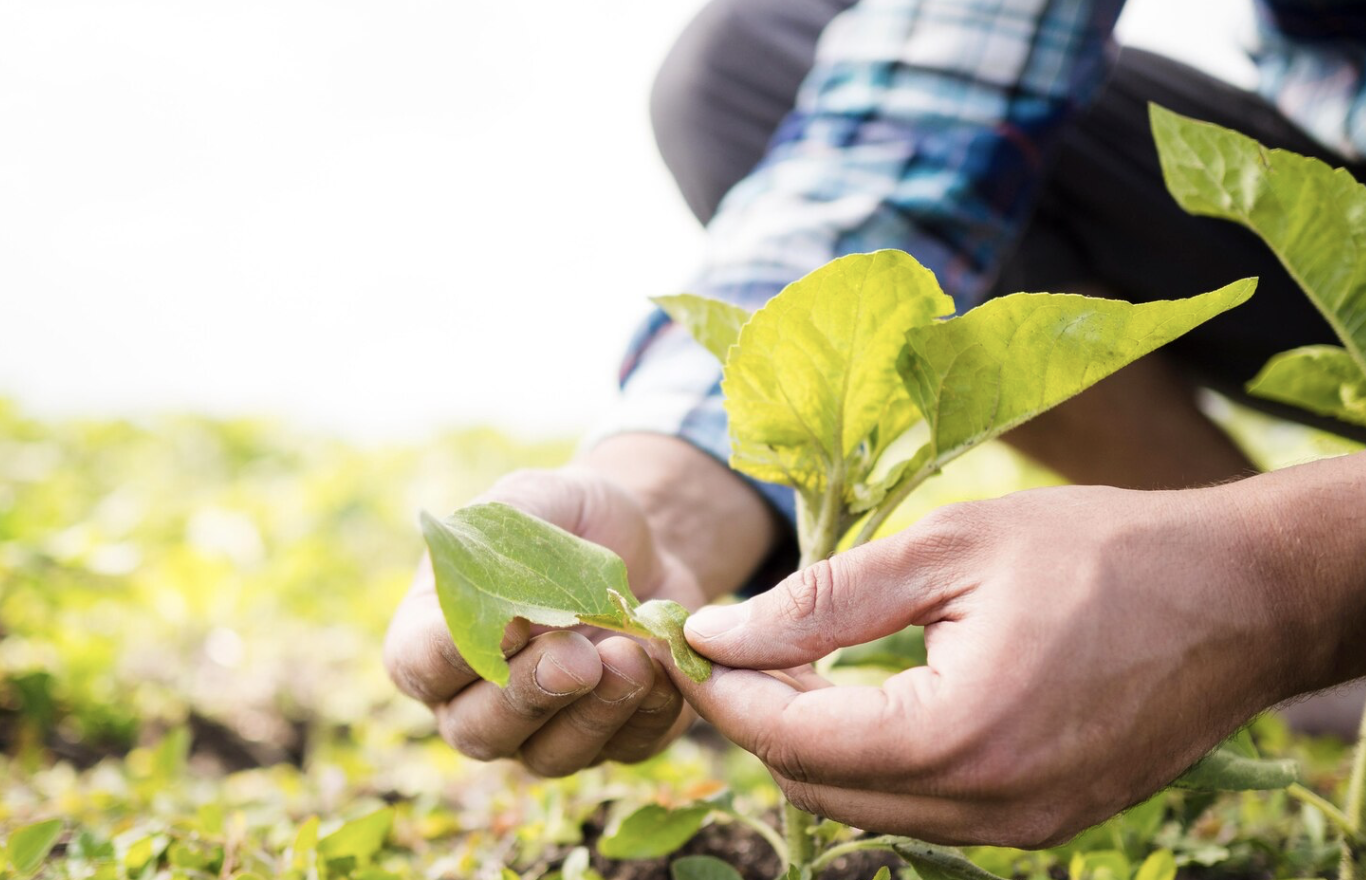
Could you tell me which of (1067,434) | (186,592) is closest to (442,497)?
(186,592)

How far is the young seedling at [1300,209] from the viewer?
983 mm

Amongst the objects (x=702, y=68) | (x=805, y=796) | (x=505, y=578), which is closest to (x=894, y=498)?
(x=805, y=796)

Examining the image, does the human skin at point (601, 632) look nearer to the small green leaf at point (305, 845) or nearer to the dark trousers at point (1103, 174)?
the small green leaf at point (305, 845)

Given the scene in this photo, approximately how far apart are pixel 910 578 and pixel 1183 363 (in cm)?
209

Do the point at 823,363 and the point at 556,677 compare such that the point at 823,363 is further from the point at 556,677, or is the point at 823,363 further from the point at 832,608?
the point at 556,677

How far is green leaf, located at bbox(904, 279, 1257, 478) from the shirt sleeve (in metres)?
0.64

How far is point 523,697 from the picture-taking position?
3.16 ft

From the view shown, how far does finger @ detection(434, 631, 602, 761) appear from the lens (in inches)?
36.4

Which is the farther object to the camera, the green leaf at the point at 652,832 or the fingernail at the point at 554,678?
the green leaf at the point at 652,832

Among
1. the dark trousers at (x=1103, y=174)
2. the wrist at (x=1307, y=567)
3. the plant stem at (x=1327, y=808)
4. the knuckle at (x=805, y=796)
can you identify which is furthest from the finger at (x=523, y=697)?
the dark trousers at (x=1103, y=174)

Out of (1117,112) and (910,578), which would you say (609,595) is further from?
(1117,112)

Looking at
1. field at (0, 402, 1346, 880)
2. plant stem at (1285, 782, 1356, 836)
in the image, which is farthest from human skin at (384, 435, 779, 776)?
plant stem at (1285, 782, 1356, 836)

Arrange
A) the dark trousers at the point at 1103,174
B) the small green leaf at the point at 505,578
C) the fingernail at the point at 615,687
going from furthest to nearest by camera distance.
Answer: the dark trousers at the point at 1103,174 < the fingernail at the point at 615,687 < the small green leaf at the point at 505,578

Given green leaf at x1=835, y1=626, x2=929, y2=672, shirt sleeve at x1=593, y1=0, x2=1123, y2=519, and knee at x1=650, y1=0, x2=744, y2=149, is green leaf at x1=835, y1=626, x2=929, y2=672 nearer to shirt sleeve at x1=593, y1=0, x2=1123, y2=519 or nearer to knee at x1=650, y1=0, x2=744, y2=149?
shirt sleeve at x1=593, y1=0, x2=1123, y2=519
